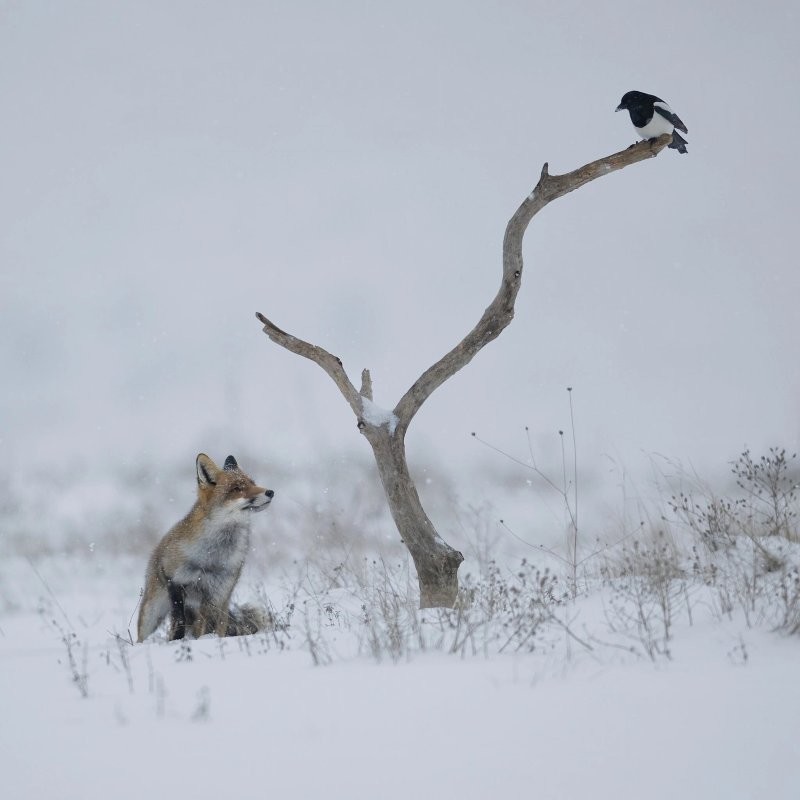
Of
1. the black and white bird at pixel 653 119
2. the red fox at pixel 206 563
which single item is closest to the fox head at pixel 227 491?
the red fox at pixel 206 563

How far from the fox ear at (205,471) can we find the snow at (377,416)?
1615 mm

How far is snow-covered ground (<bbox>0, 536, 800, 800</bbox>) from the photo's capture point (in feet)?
7.88

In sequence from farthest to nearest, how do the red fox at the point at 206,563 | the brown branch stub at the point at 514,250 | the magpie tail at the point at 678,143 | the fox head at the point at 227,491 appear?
the magpie tail at the point at 678,143
the brown branch stub at the point at 514,250
the fox head at the point at 227,491
the red fox at the point at 206,563

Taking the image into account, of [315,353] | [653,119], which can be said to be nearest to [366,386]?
[315,353]

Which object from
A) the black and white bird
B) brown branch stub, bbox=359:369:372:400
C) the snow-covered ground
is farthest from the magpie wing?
the snow-covered ground

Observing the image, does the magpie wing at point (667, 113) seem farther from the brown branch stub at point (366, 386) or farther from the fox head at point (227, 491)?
the fox head at point (227, 491)

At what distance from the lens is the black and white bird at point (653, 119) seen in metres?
7.26

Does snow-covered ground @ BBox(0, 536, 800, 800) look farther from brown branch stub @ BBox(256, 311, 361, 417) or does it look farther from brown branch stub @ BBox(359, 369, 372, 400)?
brown branch stub @ BBox(359, 369, 372, 400)

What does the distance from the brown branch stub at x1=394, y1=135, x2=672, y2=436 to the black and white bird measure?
0.26 metres

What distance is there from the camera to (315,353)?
24.7 ft

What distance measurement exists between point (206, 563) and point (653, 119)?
6208mm

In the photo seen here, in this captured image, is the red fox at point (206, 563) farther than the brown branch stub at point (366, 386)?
No

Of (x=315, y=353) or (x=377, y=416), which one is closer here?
(x=377, y=416)

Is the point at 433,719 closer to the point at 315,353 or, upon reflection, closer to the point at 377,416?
the point at 377,416
